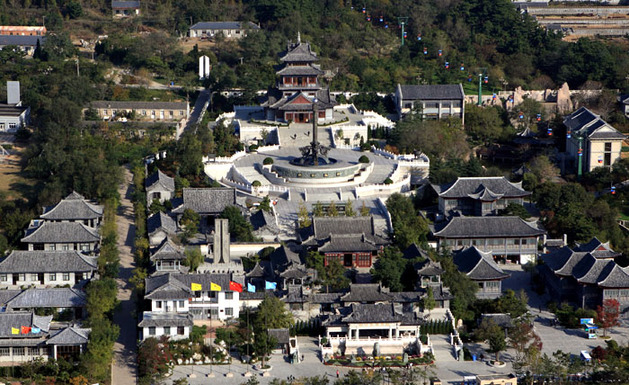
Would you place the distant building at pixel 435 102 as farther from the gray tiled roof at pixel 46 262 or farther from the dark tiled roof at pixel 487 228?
the gray tiled roof at pixel 46 262

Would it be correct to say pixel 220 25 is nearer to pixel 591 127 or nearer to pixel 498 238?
pixel 591 127

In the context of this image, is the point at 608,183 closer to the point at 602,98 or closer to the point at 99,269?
the point at 602,98

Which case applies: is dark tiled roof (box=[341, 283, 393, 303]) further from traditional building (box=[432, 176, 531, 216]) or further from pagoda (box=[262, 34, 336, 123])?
pagoda (box=[262, 34, 336, 123])

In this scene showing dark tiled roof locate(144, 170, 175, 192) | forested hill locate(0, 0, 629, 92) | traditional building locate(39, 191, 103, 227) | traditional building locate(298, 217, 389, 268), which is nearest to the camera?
traditional building locate(298, 217, 389, 268)

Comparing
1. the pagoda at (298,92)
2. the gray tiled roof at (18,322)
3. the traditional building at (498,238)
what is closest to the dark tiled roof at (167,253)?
the gray tiled roof at (18,322)

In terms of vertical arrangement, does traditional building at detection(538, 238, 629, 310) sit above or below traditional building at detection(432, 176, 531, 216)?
below

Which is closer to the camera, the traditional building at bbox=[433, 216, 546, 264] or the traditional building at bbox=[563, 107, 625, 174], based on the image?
the traditional building at bbox=[433, 216, 546, 264]

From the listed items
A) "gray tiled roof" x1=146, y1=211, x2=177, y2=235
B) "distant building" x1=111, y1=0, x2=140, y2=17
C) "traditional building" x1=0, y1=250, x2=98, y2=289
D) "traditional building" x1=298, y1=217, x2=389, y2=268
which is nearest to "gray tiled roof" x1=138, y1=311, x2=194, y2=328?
"traditional building" x1=0, y1=250, x2=98, y2=289

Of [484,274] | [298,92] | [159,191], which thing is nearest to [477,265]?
[484,274]
